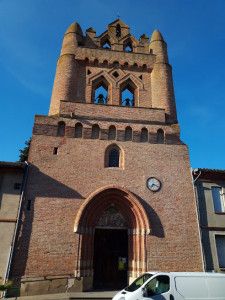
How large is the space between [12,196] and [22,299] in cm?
441

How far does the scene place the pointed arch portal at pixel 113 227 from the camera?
10.5 meters

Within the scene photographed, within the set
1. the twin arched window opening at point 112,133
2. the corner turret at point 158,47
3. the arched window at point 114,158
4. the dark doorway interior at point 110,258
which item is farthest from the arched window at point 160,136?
the corner turret at point 158,47

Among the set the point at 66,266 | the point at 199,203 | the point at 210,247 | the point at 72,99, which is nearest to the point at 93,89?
the point at 72,99

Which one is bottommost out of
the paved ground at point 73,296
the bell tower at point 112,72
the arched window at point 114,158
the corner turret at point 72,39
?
the paved ground at point 73,296

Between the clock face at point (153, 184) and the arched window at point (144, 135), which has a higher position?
the arched window at point (144, 135)

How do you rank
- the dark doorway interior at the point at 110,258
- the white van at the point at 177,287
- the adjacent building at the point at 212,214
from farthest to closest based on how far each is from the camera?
1. the dark doorway interior at the point at 110,258
2. the adjacent building at the point at 212,214
3. the white van at the point at 177,287

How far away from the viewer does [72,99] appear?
14.4m

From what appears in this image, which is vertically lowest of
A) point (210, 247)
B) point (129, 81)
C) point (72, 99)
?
point (210, 247)

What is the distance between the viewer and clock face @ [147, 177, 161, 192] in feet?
39.2

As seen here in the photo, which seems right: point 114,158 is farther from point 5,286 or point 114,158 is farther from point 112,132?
point 5,286

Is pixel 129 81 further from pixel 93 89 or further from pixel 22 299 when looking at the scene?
pixel 22 299

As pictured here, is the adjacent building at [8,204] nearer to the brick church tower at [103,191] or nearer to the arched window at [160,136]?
the brick church tower at [103,191]

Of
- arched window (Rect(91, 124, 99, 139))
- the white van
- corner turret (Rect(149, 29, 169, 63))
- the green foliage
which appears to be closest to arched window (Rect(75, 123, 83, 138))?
arched window (Rect(91, 124, 99, 139))

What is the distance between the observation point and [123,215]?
1189cm
